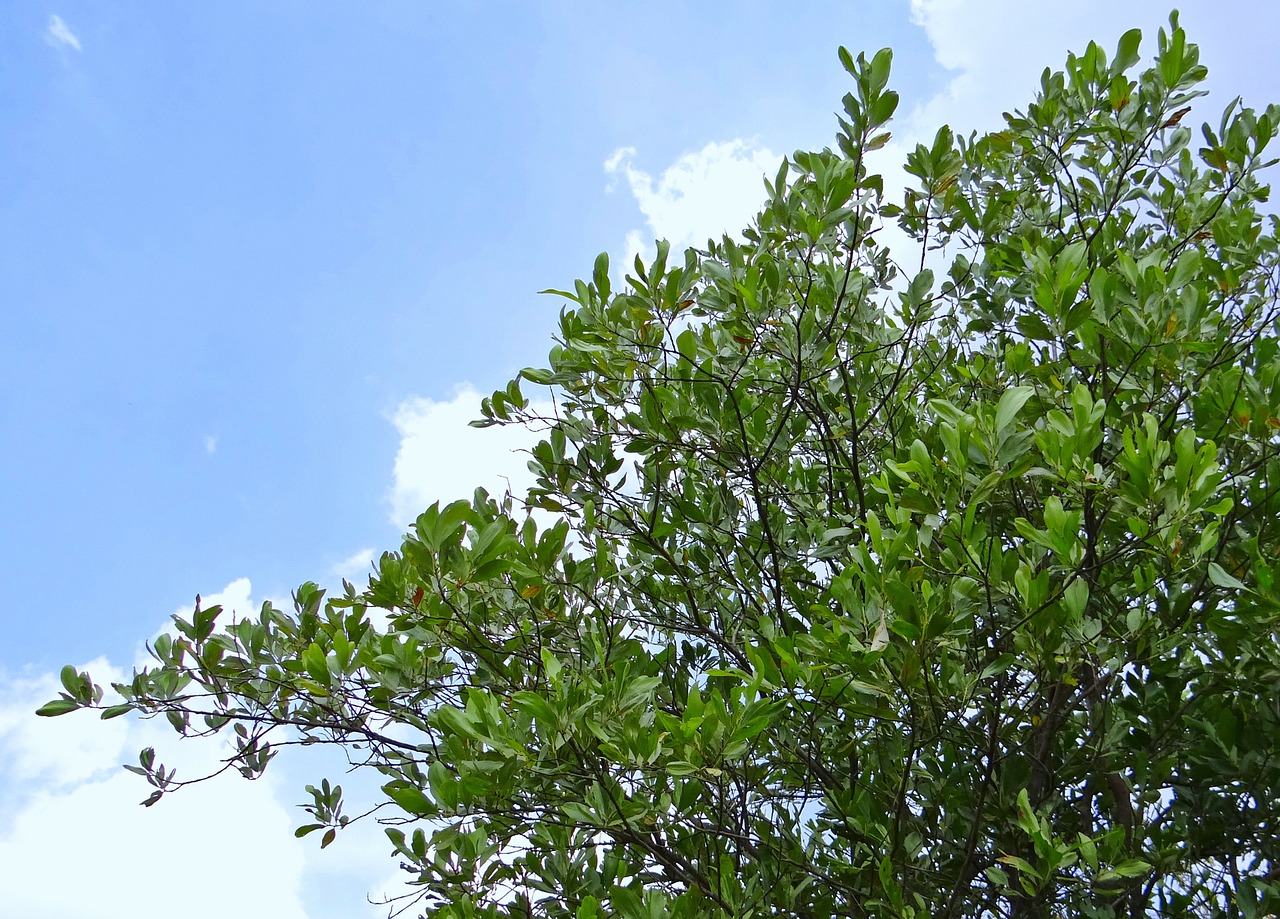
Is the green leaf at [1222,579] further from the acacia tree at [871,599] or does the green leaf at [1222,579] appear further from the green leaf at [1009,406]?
the green leaf at [1009,406]

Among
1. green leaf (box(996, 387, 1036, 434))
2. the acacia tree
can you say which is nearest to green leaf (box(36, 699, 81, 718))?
the acacia tree

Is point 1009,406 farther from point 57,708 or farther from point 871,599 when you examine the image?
point 57,708

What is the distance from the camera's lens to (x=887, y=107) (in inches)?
123

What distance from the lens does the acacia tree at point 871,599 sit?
2.57 m

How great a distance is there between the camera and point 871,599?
2506 mm

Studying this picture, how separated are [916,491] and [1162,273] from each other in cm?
112

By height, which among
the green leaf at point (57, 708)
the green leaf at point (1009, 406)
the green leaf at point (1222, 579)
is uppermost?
the green leaf at point (57, 708)

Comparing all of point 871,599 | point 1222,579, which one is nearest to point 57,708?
point 871,599

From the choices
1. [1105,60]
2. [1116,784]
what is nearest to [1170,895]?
[1116,784]

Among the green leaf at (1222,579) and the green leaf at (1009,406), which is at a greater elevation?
the green leaf at (1009,406)

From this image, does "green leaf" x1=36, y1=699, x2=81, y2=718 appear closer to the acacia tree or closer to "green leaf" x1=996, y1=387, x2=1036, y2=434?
the acacia tree

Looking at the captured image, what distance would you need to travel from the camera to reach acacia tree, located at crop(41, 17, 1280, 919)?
257 centimetres

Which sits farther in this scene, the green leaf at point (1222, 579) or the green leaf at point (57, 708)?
the green leaf at point (57, 708)

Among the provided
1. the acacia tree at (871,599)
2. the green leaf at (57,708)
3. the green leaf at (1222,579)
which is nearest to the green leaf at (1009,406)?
the acacia tree at (871,599)
